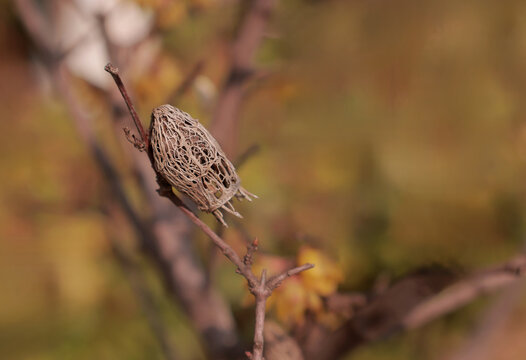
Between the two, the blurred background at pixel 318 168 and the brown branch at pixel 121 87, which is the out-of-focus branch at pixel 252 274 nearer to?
the brown branch at pixel 121 87

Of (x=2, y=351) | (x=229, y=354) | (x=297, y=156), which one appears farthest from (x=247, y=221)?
(x=2, y=351)

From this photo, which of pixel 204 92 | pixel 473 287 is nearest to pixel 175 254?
pixel 204 92

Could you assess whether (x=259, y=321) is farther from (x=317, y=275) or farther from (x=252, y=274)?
(x=317, y=275)

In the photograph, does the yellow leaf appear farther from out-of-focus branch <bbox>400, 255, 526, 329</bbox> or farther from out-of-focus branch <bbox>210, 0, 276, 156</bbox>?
out-of-focus branch <bbox>210, 0, 276, 156</bbox>

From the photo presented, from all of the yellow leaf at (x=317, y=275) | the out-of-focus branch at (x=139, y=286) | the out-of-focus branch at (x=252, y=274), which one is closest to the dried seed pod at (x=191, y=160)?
the out-of-focus branch at (x=252, y=274)

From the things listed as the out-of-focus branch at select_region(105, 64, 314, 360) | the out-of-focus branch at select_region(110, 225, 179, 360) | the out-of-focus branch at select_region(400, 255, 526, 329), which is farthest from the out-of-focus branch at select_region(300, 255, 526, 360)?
the out-of-focus branch at select_region(110, 225, 179, 360)

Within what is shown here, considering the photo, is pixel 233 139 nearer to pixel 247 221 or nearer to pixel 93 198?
pixel 247 221
